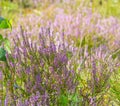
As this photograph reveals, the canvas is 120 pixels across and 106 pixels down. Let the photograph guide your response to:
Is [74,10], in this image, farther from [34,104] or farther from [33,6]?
[34,104]

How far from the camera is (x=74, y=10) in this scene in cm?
590

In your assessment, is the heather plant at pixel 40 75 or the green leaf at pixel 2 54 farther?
the green leaf at pixel 2 54

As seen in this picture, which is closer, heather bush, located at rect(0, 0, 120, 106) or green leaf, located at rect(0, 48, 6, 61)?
heather bush, located at rect(0, 0, 120, 106)

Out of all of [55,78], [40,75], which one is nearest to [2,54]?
[40,75]

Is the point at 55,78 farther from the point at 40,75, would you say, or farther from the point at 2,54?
the point at 2,54

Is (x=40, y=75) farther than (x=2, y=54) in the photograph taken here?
No

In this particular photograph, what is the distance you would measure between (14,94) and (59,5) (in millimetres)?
4269

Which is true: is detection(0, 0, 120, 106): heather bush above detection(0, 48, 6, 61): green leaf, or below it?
below

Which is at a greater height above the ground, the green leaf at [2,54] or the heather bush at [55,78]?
the green leaf at [2,54]

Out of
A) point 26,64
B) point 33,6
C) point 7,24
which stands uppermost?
point 7,24

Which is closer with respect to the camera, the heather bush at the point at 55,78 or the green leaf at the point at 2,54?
the heather bush at the point at 55,78

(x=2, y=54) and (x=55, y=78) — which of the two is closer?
(x=55, y=78)

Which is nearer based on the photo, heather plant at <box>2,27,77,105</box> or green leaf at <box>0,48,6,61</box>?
heather plant at <box>2,27,77,105</box>

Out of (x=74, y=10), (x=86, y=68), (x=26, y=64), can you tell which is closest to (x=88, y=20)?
(x=74, y=10)
